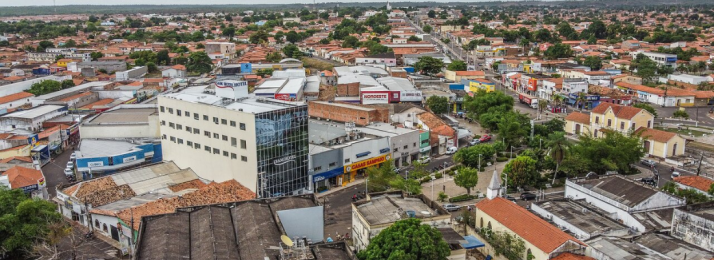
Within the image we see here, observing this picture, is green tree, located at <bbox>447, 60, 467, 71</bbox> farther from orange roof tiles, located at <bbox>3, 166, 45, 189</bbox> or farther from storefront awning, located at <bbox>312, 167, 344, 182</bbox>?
orange roof tiles, located at <bbox>3, 166, 45, 189</bbox>

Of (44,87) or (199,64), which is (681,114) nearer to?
(199,64)

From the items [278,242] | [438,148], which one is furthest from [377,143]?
[278,242]

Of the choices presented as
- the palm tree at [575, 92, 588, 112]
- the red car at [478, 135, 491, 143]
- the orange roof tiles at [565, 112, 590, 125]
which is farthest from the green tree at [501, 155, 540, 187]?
the palm tree at [575, 92, 588, 112]

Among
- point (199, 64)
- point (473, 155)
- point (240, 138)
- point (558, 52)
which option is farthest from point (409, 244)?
point (558, 52)

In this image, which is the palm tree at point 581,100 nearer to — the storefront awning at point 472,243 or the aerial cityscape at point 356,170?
the aerial cityscape at point 356,170

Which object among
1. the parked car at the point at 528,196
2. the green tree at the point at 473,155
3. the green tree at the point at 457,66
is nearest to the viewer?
the parked car at the point at 528,196

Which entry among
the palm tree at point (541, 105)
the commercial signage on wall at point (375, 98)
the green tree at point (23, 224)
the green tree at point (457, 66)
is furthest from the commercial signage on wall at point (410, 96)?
the green tree at point (23, 224)

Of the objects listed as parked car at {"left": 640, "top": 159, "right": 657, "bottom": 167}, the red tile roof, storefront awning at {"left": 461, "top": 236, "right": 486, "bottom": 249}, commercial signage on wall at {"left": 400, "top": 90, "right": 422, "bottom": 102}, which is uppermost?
commercial signage on wall at {"left": 400, "top": 90, "right": 422, "bottom": 102}
